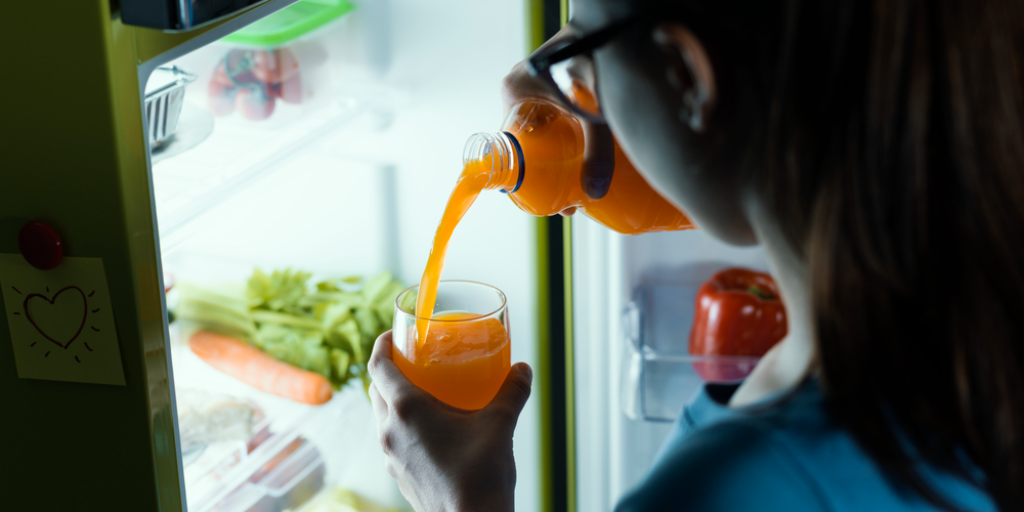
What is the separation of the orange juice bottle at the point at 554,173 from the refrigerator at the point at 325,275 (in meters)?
0.29

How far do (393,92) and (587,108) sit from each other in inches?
32.6

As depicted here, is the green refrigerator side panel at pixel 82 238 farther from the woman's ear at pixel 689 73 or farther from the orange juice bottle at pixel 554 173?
the woman's ear at pixel 689 73

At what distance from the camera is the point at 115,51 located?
2.01 ft

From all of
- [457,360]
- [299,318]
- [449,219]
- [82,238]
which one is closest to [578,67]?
[449,219]

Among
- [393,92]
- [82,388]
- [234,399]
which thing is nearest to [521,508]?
[234,399]

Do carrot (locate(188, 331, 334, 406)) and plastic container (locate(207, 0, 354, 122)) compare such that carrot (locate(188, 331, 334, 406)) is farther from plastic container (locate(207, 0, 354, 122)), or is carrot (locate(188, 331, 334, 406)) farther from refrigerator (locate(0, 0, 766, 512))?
plastic container (locate(207, 0, 354, 122))

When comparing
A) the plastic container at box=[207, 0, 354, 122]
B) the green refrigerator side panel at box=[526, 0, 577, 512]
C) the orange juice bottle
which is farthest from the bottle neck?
the plastic container at box=[207, 0, 354, 122]

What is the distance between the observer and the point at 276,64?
1403 mm

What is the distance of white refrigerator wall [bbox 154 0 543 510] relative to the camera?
1.34m

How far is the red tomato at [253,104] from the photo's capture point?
1367mm

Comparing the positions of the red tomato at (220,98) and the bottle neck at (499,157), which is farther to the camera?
the red tomato at (220,98)

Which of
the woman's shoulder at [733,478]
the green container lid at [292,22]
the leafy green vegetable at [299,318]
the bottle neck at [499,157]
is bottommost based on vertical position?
the leafy green vegetable at [299,318]

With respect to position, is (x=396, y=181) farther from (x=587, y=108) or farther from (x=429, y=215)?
→ (x=587, y=108)

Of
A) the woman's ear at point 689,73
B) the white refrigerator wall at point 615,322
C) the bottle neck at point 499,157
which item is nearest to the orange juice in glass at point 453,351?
the bottle neck at point 499,157
